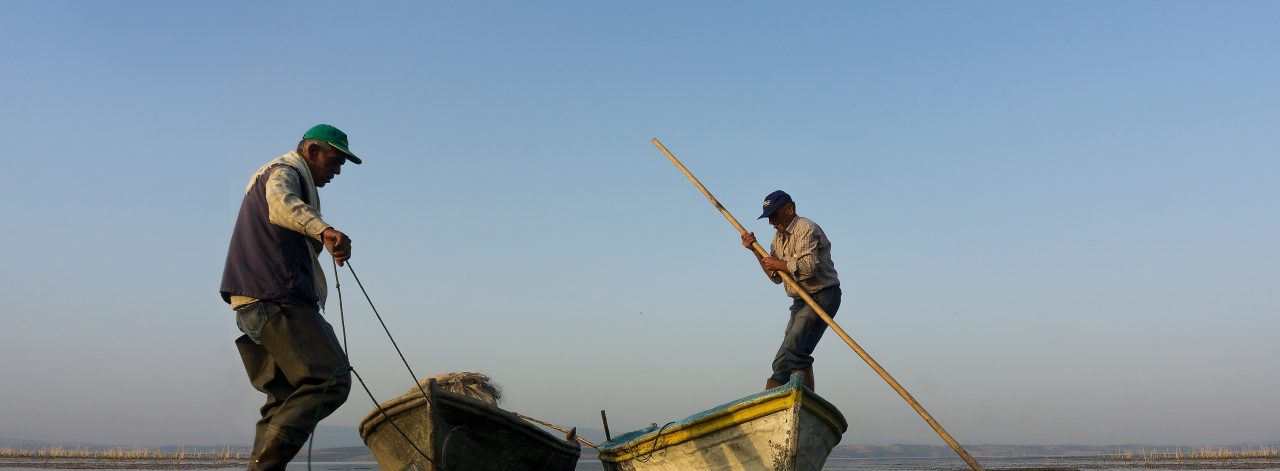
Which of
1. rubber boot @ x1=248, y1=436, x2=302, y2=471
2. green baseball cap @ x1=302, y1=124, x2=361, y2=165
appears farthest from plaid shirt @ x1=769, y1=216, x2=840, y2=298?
rubber boot @ x1=248, y1=436, x2=302, y2=471

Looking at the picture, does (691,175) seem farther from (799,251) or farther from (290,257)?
(290,257)

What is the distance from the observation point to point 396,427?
6.89m

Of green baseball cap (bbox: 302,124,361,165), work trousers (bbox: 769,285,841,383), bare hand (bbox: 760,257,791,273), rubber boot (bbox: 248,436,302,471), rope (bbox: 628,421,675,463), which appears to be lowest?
rubber boot (bbox: 248,436,302,471)

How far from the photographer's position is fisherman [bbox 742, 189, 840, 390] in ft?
29.0

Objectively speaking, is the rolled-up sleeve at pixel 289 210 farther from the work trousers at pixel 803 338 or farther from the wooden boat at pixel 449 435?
the work trousers at pixel 803 338

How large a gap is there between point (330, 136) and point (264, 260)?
1048mm

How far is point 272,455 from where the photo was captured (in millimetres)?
5066

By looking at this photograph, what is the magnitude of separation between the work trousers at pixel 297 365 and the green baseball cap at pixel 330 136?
116cm

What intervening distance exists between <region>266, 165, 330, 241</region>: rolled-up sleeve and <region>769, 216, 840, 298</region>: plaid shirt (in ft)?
16.7

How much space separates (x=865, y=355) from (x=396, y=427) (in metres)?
4.26

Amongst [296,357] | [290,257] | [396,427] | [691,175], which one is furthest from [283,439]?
[691,175]

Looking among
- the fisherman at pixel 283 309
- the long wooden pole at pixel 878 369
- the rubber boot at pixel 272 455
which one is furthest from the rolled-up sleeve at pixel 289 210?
the long wooden pole at pixel 878 369

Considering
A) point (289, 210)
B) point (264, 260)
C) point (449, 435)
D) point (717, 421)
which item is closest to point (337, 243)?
point (289, 210)

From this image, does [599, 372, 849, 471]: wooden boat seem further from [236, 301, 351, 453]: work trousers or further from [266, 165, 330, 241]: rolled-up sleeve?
[266, 165, 330, 241]: rolled-up sleeve
